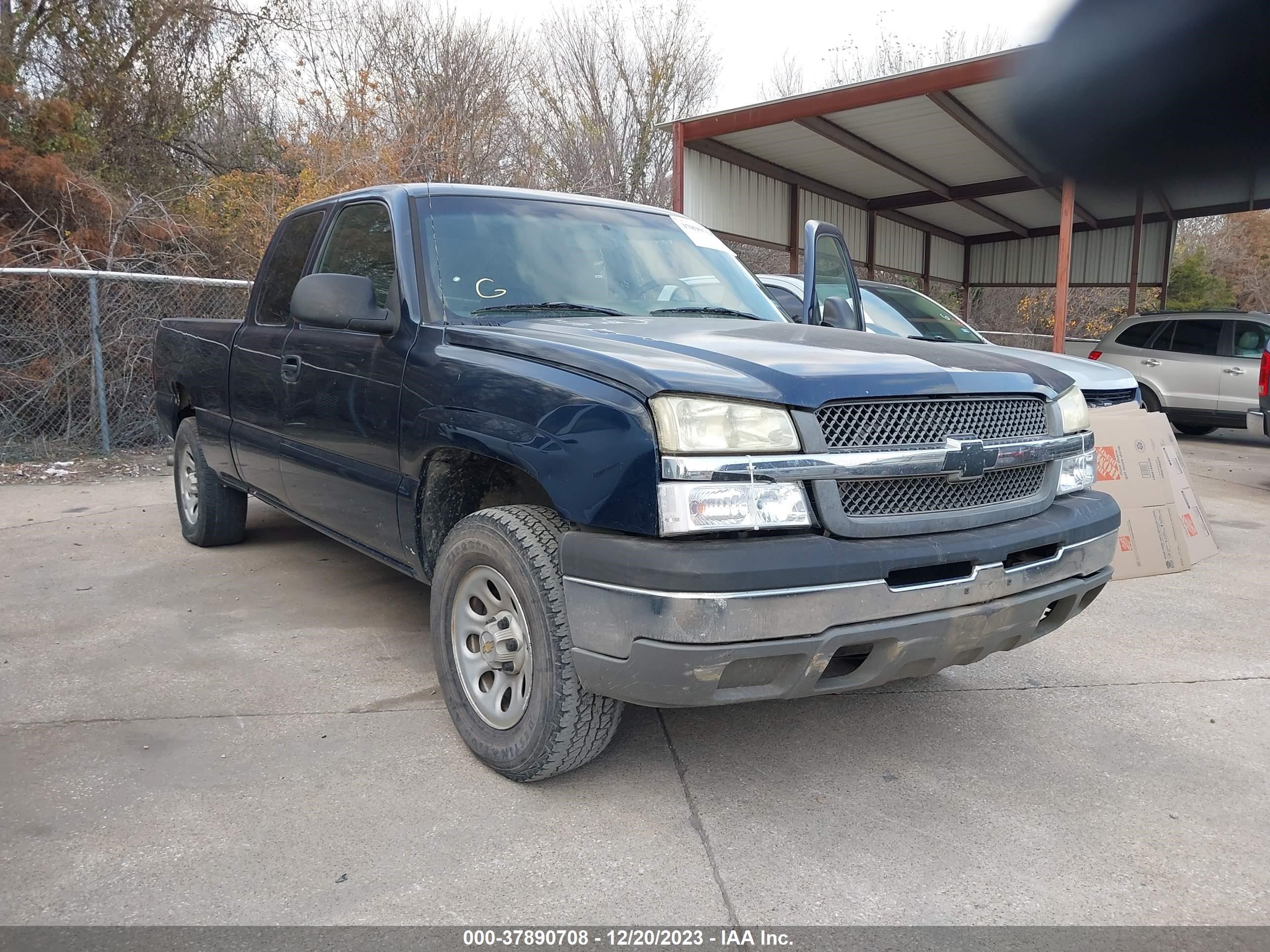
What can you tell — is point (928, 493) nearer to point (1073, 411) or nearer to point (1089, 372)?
point (1073, 411)

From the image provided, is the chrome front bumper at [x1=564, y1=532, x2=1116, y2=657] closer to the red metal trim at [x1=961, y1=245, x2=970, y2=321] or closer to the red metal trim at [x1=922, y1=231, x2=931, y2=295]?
the red metal trim at [x1=922, y1=231, x2=931, y2=295]

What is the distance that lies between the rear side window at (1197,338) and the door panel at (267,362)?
38.6ft

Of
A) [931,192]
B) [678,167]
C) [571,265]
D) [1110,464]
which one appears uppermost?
[931,192]

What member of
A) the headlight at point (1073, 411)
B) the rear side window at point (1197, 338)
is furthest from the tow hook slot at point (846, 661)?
the rear side window at point (1197, 338)

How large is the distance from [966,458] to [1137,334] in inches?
476

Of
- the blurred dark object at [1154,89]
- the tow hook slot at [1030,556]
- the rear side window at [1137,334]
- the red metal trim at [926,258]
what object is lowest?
the tow hook slot at [1030,556]

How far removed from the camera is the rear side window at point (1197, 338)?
12.4m

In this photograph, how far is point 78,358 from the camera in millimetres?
8945

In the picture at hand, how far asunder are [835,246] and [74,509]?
18.6 feet

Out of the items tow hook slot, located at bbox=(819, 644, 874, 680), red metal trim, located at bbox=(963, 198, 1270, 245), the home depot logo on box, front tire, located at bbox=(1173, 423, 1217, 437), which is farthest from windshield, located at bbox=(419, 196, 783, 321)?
red metal trim, located at bbox=(963, 198, 1270, 245)

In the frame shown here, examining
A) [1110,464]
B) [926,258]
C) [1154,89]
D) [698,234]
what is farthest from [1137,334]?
[1154,89]

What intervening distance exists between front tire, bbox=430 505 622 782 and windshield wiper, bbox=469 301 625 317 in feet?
2.70

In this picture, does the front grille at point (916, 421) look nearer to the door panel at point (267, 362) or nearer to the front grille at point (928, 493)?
the front grille at point (928, 493)

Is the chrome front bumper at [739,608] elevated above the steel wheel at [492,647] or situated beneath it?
elevated above
